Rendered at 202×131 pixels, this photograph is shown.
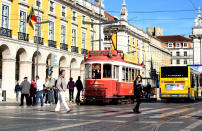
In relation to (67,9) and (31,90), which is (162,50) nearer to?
(67,9)

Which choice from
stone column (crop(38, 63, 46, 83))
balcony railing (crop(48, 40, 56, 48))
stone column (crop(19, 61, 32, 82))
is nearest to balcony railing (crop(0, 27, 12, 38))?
stone column (crop(19, 61, 32, 82))

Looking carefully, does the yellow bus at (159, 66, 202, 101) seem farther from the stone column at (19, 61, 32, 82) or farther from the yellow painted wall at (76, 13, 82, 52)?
the yellow painted wall at (76, 13, 82, 52)

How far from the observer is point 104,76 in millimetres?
23625

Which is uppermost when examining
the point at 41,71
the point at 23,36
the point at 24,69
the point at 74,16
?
the point at 74,16

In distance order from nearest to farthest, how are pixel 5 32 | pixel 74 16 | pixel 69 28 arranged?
pixel 5 32 → pixel 69 28 → pixel 74 16

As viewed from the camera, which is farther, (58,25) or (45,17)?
(58,25)

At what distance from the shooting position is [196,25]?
90.6 meters

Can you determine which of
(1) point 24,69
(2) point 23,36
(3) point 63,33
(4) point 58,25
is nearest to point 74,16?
(3) point 63,33

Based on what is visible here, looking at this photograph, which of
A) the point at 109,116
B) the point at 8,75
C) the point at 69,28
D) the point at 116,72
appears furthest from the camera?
the point at 69,28

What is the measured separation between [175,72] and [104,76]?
328 inches

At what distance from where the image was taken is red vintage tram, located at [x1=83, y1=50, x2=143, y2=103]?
76.9ft

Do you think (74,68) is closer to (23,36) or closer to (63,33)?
(63,33)

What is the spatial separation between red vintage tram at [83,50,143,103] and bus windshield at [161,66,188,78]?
6.23m

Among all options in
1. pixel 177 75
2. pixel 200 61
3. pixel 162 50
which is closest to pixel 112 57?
pixel 177 75
